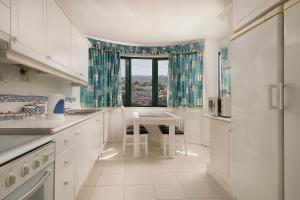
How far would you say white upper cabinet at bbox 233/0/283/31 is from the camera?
1.31 m

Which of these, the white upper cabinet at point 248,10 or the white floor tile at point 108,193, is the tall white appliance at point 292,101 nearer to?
the white upper cabinet at point 248,10

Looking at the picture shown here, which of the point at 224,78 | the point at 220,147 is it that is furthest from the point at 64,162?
the point at 224,78

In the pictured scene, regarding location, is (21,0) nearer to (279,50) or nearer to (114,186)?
(279,50)

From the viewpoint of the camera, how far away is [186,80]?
201 inches

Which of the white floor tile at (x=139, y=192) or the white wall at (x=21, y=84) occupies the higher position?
the white wall at (x=21, y=84)

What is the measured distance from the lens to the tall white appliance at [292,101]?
41.3 inches

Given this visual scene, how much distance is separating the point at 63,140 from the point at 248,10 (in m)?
1.69

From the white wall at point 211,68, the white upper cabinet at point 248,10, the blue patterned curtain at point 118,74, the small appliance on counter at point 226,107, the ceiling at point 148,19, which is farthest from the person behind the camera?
the blue patterned curtain at point 118,74

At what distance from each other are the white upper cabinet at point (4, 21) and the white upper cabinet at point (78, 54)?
1.43 m

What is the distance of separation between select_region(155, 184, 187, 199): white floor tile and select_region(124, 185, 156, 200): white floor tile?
7cm

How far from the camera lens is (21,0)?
57.0 inches

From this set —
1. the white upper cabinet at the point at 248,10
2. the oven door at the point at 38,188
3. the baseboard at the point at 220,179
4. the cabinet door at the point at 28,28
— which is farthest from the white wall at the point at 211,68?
the oven door at the point at 38,188

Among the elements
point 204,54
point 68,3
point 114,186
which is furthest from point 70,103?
point 204,54

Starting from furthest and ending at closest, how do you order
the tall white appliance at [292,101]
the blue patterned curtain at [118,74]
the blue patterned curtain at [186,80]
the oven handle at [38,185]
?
the blue patterned curtain at [186,80]
the blue patterned curtain at [118,74]
the tall white appliance at [292,101]
the oven handle at [38,185]
